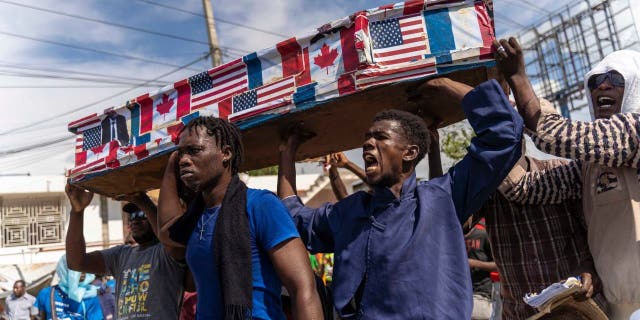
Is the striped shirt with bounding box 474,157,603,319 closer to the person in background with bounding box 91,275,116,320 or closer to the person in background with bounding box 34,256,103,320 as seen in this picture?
the person in background with bounding box 91,275,116,320

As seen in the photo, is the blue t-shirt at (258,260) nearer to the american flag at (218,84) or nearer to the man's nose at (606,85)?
the american flag at (218,84)

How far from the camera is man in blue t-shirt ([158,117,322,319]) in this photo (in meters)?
2.05

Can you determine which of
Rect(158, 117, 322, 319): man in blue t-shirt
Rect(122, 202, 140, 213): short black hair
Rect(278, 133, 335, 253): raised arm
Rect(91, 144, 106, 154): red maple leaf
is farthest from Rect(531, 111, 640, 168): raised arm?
Rect(122, 202, 140, 213): short black hair

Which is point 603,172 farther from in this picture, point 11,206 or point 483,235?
point 11,206

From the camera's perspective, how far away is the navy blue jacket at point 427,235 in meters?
1.96

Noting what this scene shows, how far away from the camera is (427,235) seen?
2.01 meters

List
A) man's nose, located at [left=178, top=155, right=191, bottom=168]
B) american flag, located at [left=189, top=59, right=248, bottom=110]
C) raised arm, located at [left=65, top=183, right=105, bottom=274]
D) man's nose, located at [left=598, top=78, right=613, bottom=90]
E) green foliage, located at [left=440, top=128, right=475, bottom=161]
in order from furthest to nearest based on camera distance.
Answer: green foliage, located at [left=440, top=128, right=475, bottom=161] → raised arm, located at [left=65, top=183, right=105, bottom=274] → american flag, located at [left=189, top=59, right=248, bottom=110] → man's nose, located at [left=178, top=155, right=191, bottom=168] → man's nose, located at [left=598, top=78, right=613, bottom=90]

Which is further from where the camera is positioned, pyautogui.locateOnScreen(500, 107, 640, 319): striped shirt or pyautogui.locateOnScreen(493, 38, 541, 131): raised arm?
pyautogui.locateOnScreen(493, 38, 541, 131): raised arm

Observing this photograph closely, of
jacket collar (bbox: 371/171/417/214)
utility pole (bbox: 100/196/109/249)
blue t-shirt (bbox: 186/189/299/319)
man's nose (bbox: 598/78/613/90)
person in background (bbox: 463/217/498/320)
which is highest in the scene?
utility pole (bbox: 100/196/109/249)

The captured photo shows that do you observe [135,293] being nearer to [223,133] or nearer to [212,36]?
[223,133]

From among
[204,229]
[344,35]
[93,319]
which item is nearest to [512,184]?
[344,35]

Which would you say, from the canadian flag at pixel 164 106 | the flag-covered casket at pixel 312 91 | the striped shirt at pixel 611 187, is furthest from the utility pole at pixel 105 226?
the striped shirt at pixel 611 187

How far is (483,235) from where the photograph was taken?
4.87m

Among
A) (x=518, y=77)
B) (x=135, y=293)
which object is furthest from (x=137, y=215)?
(x=518, y=77)
